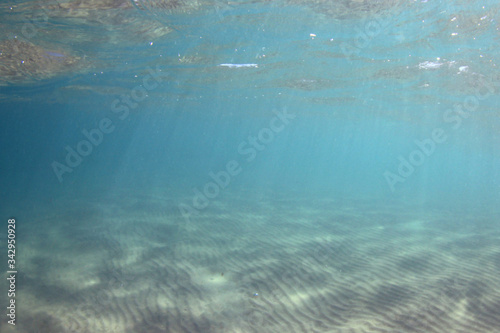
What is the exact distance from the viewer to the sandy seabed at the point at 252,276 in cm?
568

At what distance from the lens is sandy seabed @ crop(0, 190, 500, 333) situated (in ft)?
18.6

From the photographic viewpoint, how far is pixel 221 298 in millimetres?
6602

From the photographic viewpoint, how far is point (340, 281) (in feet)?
24.6

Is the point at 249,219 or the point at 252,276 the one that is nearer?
the point at 252,276

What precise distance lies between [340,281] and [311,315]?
1923mm

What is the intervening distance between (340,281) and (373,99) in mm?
27007

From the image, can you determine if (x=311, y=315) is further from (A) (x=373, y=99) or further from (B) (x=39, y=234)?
(A) (x=373, y=99)

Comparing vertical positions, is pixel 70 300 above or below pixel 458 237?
below

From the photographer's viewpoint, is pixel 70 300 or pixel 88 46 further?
pixel 88 46

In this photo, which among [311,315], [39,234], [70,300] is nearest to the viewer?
[311,315]

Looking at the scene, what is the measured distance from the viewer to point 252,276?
7.75 meters

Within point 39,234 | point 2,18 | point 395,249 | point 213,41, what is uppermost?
point 213,41

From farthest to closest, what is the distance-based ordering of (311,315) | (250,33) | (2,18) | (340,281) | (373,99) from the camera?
1. (373,99)
2. (250,33)
3. (2,18)
4. (340,281)
5. (311,315)

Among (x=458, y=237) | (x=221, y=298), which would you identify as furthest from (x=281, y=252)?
(x=458, y=237)
